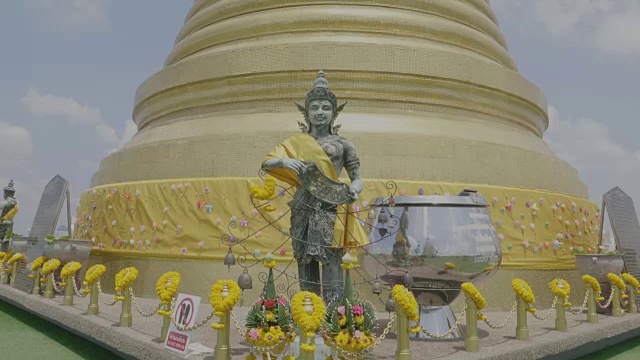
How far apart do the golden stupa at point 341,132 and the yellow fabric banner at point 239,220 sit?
0.8 inches

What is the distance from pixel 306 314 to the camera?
11.6 ft

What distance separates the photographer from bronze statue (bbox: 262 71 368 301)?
4637mm

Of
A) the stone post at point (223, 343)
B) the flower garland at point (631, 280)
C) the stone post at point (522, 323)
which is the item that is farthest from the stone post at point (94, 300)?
the flower garland at point (631, 280)

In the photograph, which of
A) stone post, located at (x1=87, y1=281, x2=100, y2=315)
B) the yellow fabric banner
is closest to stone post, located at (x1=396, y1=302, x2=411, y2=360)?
the yellow fabric banner

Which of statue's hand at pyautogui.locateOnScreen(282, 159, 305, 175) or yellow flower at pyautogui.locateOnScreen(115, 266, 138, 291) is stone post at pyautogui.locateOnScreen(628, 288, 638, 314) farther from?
yellow flower at pyautogui.locateOnScreen(115, 266, 138, 291)

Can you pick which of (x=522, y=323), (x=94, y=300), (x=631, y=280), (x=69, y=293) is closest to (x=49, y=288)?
(x=69, y=293)

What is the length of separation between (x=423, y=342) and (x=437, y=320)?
0.40 m

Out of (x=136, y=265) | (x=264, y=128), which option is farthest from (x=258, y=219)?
(x=136, y=265)

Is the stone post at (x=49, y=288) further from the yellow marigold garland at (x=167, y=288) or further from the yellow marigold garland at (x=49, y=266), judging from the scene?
the yellow marigold garland at (x=167, y=288)

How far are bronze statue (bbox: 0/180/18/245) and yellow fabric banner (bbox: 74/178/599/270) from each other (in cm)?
443

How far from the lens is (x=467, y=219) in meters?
5.11

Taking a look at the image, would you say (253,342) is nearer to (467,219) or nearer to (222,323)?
(222,323)

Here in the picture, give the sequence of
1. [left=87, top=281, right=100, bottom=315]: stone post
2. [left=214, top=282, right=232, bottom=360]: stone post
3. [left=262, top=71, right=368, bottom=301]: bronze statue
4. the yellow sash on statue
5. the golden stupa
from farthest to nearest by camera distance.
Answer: the golden stupa, [left=87, top=281, right=100, bottom=315]: stone post, the yellow sash on statue, [left=262, top=71, right=368, bottom=301]: bronze statue, [left=214, top=282, right=232, bottom=360]: stone post

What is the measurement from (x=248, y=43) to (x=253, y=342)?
6.59m
